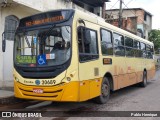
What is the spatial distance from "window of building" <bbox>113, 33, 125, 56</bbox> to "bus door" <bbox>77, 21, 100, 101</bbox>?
196 centimetres

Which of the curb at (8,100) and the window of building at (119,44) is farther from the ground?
the window of building at (119,44)

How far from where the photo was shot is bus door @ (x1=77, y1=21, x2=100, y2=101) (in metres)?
7.57

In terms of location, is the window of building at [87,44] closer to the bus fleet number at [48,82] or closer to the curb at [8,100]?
the bus fleet number at [48,82]

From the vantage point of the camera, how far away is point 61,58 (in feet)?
24.1

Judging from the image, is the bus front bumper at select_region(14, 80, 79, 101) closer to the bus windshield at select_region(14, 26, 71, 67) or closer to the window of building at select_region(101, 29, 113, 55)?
the bus windshield at select_region(14, 26, 71, 67)

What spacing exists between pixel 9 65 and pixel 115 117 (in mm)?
7479

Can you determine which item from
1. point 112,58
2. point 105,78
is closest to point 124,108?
point 105,78

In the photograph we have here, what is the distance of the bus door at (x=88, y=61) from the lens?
7.57 m

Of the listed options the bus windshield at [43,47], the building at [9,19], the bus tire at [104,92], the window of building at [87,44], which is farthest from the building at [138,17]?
the bus windshield at [43,47]

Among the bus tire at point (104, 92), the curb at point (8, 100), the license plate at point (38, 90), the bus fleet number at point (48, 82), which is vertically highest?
the bus fleet number at point (48, 82)

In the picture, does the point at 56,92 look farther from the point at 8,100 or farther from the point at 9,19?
the point at 9,19

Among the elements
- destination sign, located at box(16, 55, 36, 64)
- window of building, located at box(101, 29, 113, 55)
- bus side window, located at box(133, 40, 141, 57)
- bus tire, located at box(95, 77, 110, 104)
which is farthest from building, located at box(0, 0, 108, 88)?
bus tire, located at box(95, 77, 110, 104)

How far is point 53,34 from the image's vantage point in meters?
7.68

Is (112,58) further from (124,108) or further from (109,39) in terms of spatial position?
(124,108)
